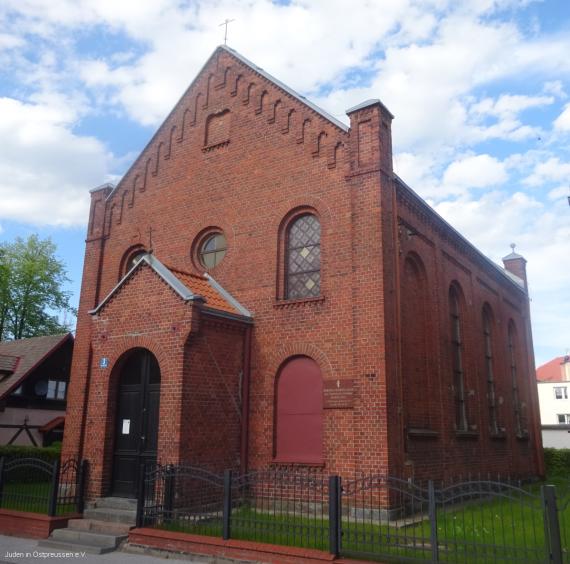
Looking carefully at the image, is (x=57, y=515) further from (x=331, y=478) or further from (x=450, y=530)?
(x=450, y=530)

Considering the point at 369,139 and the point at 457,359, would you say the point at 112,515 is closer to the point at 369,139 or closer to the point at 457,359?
the point at 369,139

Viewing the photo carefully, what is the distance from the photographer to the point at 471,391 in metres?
17.0

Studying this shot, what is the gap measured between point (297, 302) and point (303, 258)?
1187 millimetres

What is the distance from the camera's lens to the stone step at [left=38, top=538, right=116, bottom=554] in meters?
9.91

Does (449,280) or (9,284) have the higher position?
(9,284)

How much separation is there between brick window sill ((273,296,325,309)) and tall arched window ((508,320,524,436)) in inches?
460

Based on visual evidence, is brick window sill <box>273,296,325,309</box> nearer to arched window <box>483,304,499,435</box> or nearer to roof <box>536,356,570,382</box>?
arched window <box>483,304,499,435</box>

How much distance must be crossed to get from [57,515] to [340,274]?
756cm

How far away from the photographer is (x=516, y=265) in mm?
25812

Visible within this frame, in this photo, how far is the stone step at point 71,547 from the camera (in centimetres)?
991

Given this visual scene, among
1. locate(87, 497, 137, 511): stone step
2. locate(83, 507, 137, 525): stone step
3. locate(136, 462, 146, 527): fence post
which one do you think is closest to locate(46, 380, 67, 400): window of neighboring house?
locate(87, 497, 137, 511): stone step

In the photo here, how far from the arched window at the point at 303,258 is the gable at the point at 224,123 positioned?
4.82ft

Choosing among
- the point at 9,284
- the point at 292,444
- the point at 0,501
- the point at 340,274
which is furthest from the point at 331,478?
the point at 9,284

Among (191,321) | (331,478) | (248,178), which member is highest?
(248,178)
